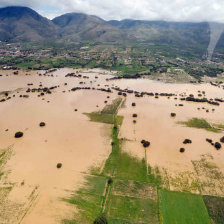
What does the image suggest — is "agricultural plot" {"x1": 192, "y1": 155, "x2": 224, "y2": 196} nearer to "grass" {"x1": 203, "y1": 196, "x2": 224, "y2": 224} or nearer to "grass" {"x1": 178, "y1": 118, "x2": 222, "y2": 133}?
"grass" {"x1": 203, "y1": 196, "x2": 224, "y2": 224}

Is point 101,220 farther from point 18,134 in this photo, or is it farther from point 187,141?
point 18,134

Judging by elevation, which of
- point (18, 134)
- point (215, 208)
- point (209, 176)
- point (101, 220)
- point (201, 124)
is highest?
point (201, 124)

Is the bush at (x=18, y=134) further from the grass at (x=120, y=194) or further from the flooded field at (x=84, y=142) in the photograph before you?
the grass at (x=120, y=194)

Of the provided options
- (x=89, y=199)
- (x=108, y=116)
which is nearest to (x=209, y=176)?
(x=89, y=199)

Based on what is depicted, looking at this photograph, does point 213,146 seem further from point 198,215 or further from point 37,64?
point 37,64

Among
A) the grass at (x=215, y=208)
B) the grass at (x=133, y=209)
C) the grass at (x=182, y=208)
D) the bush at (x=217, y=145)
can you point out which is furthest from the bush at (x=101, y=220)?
the bush at (x=217, y=145)
